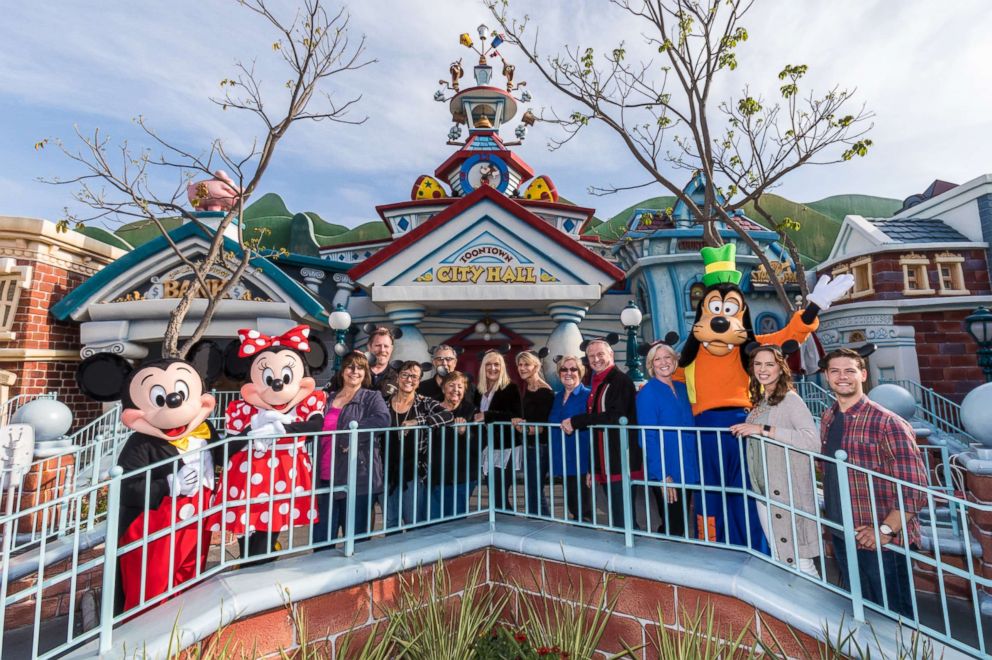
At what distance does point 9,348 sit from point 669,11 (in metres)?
12.2

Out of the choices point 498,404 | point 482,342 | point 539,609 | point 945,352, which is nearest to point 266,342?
point 498,404

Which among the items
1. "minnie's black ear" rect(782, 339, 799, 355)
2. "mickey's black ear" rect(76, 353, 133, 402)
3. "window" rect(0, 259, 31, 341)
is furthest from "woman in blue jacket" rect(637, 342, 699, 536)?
"window" rect(0, 259, 31, 341)

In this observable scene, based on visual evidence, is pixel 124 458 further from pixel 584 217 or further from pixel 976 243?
pixel 976 243

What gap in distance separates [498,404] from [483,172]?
8.44 meters

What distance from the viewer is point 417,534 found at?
3.41m

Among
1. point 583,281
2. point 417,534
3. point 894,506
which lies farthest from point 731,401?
point 583,281

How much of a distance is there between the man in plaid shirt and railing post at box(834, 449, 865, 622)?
10 centimetres

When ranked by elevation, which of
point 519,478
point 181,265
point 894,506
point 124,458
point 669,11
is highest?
point 669,11

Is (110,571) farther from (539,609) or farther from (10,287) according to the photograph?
(10,287)

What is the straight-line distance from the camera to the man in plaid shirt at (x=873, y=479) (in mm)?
2449

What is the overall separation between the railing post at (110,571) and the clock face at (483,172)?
9.86 m

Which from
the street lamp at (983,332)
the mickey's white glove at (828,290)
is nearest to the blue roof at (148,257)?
the mickey's white glove at (828,290)

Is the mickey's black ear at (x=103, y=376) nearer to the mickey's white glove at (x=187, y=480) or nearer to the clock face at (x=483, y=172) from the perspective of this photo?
the mickey's white glove at (x=187, y=480)

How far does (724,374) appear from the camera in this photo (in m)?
3.53
